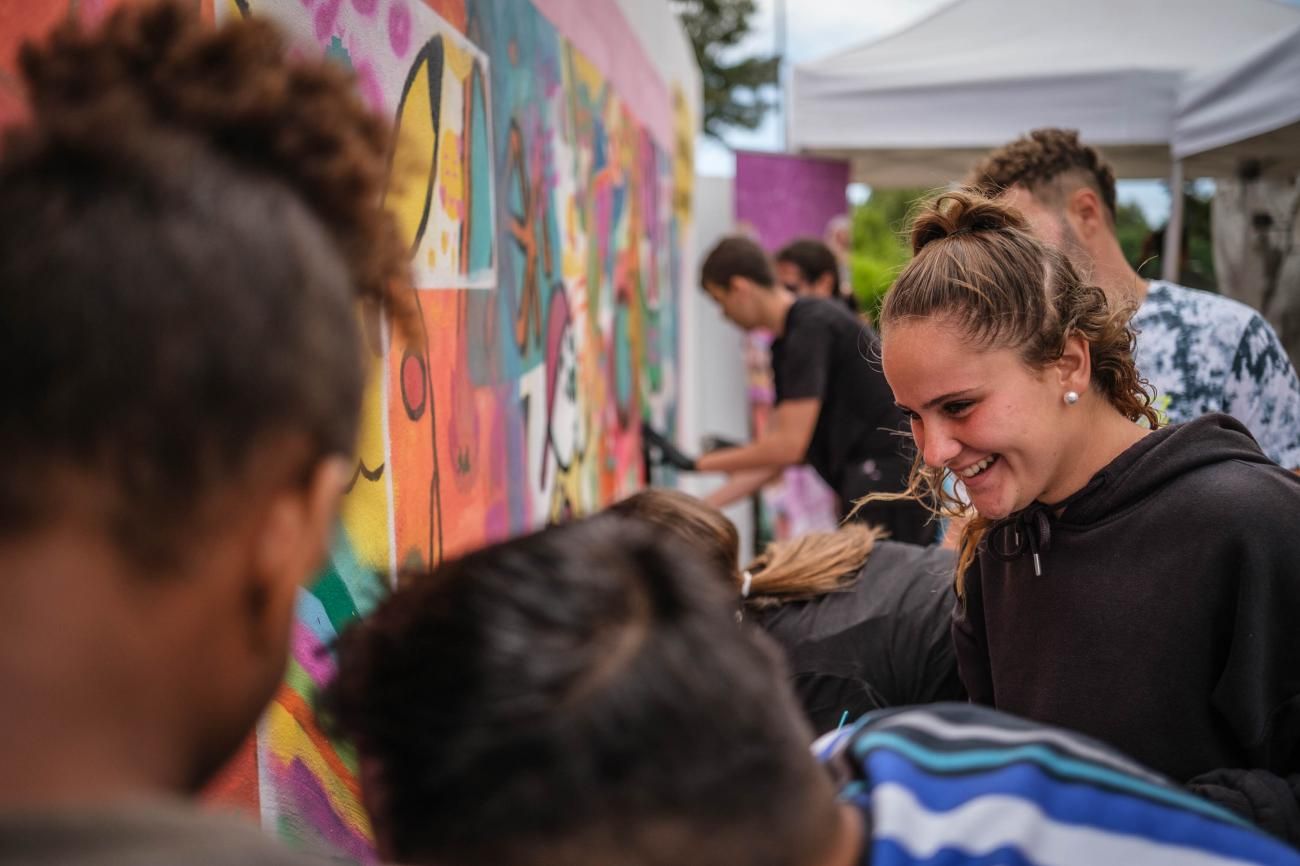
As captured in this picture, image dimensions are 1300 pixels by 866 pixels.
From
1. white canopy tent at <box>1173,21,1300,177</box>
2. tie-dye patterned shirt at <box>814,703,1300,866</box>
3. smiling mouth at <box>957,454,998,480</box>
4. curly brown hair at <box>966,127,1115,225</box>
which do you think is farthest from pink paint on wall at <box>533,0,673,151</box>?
white canopy tent at <box>1173,21,1300,177</box>

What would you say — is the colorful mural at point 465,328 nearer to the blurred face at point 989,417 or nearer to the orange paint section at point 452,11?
the orange paint section at point 452,11

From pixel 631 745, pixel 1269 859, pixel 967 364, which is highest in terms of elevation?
pixel 967 364

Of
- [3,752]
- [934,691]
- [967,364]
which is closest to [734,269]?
[934,691]

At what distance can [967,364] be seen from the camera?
171cm

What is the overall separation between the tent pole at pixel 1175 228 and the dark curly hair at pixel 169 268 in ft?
23.6

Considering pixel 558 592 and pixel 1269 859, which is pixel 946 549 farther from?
pixel 558 592

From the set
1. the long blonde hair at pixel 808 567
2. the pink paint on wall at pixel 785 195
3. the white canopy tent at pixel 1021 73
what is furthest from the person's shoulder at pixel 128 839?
the pink paint on wall at pixel 785 195

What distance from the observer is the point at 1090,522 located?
1705mm

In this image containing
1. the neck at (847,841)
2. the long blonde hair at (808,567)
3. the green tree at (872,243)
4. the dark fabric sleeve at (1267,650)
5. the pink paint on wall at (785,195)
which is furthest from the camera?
the green tree at (872,243)

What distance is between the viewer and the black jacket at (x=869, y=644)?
7.61 ft

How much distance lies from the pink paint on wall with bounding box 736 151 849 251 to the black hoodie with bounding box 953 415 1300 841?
7.71m

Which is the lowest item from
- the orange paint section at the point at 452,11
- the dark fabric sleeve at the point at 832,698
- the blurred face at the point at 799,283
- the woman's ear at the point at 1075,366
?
the dark fabric sleeve at the point at 832,698

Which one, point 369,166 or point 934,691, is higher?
point 369,166

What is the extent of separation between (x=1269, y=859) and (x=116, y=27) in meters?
1.11
